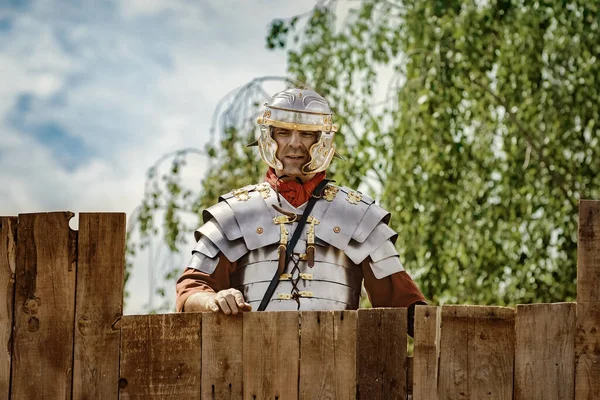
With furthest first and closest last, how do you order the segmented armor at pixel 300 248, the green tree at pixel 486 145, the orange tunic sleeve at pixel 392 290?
the green tree at pixel 486 145 → the orange tunic sleeve at pixel 392 290 → the segmented armor at pixel 300 248

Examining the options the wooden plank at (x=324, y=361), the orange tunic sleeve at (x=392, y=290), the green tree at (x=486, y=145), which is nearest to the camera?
the wooden plank at (x=324, y=361)

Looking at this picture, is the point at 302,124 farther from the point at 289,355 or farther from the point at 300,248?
the point at 289,355

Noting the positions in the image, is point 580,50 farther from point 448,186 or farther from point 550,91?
point 448,186

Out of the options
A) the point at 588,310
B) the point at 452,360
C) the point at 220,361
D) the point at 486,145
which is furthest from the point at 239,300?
the point at 486,145

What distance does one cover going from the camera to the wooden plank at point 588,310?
5.23m

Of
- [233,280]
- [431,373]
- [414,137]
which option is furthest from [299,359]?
[414,137]

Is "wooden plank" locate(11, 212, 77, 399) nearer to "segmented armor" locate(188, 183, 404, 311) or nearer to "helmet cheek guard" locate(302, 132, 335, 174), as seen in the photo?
"segmented armor" locate(188, 183, 404, 311)

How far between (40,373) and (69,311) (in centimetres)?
28

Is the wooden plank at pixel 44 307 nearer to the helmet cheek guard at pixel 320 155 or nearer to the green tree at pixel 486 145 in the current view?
the helmet cheek guard at pixel 320 155

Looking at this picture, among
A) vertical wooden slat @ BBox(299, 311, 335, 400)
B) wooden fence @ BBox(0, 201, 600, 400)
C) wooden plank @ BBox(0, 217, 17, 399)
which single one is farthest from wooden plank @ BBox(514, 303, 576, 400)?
wooden plank @ BBox(0, 217, 17, 399)

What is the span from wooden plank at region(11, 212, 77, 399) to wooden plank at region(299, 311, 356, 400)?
3.23 feet

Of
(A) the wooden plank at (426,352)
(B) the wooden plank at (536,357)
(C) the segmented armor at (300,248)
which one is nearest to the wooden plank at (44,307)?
(C) the segmented armor at (300,248)

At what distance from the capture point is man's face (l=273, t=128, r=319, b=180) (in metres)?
6.18

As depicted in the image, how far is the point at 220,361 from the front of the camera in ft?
17.1
